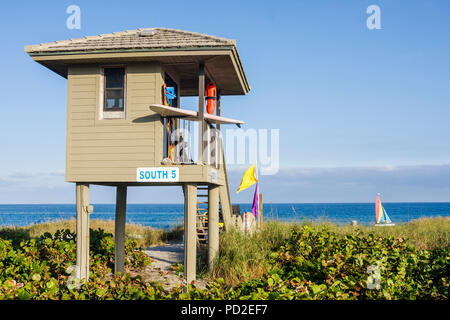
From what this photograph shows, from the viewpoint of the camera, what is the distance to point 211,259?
13188 mm

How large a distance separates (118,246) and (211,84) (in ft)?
17.8

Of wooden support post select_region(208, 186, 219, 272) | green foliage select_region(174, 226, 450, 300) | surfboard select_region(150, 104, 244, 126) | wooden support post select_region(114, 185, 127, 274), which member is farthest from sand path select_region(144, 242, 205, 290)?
surfboard select_region(150, 104, 244, 126)

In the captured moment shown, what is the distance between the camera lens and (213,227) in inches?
538

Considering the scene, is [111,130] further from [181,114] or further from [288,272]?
[288,272]

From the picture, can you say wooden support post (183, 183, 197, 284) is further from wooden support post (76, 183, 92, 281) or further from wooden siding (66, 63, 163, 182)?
wooden support post (76, 183, 92, 281)

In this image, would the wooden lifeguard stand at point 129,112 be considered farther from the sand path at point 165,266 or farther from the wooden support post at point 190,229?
the sand path at point 165,266

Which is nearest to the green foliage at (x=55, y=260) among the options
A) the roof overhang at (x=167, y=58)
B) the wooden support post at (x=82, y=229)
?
the wooden support post at (x=82, y=229)

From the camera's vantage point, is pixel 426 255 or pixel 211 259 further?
pixel 211 259

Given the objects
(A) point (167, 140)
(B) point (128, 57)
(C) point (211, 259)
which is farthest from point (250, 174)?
(B) point (128, 57)

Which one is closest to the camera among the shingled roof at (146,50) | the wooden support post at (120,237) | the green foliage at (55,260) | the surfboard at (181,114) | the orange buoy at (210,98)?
the surfboard at (181,114)

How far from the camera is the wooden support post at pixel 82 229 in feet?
38.8

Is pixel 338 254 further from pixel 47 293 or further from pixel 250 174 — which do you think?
pixel 250 174

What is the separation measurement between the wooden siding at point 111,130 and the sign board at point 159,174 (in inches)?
6.0

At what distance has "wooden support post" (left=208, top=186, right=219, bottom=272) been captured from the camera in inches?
524
